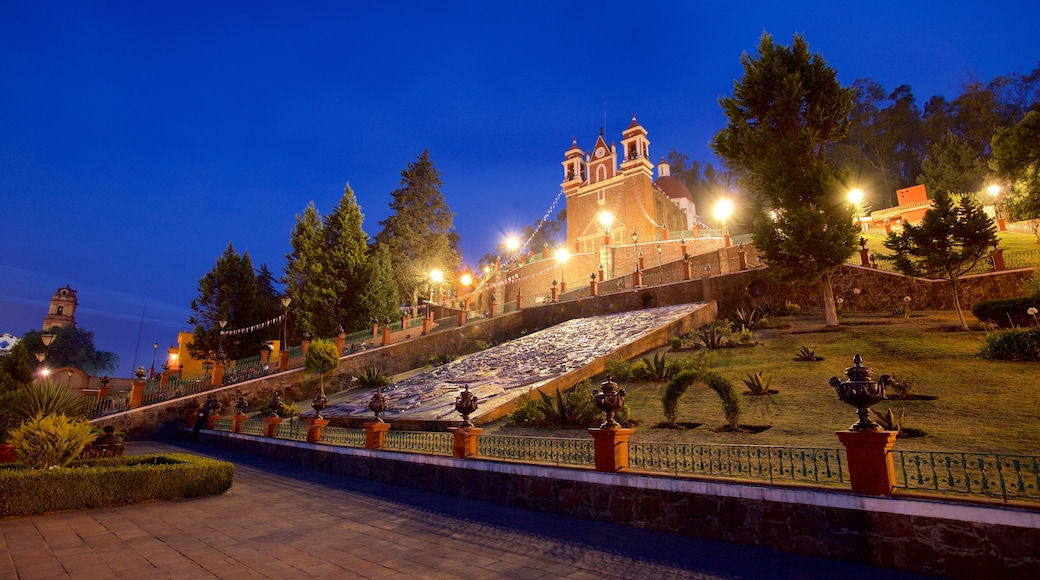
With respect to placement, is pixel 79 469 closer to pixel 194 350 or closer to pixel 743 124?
pixel 743 124

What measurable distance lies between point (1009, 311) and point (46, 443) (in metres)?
24.0

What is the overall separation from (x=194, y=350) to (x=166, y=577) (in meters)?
33.9

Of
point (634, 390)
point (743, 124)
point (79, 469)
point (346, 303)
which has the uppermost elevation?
point (743, 124)

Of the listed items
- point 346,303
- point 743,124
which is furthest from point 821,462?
point 346,303

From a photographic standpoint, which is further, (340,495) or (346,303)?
(346,303)

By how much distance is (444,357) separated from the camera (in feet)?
85.1

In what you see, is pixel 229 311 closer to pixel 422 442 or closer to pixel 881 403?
pixel 422 442

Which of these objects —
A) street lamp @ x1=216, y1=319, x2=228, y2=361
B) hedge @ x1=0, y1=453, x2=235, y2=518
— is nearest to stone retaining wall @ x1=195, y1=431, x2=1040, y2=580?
hedge @ x1=0, y1=453, x2=235, y2=518

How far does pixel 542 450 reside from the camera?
8.91m

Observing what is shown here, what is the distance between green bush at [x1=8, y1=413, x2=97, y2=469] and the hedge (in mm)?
248

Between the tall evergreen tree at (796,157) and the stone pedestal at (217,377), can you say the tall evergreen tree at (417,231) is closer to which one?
the stone pedestal at (217,377)

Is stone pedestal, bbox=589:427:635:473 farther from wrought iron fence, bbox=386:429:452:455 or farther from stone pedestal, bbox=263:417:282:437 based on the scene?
stone pedestal, bbox=263:417:282:437

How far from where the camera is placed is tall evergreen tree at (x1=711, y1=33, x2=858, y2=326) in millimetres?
19219

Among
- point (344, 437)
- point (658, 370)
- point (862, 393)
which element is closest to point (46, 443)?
point (344, 437)
